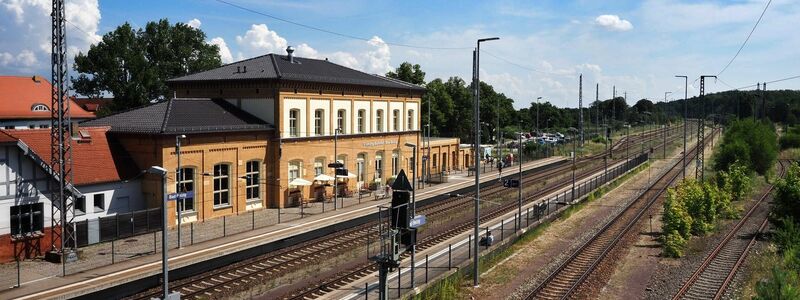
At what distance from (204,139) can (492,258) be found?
54.3ft

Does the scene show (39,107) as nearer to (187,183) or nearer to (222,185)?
(222,185)

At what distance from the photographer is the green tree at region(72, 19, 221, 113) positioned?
6569cm

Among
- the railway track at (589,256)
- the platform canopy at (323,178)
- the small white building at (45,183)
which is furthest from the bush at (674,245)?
the small white building at (45,183)

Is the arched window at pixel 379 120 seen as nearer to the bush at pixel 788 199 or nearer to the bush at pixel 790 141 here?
the bush at pixel 788 199

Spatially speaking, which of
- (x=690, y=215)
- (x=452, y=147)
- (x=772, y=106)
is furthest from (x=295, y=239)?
(x=772, y=106)

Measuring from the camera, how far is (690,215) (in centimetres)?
3378

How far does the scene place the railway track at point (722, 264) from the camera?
2270 cm

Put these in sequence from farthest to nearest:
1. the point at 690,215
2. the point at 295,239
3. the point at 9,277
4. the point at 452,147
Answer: the point at 452,147 < the point at 690,215 < the point at 295,239 < the point at 9,277

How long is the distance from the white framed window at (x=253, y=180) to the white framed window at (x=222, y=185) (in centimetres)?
154

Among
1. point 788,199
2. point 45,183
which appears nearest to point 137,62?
point 45,183

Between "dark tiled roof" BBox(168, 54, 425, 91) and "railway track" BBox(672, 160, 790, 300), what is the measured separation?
81.1 ft

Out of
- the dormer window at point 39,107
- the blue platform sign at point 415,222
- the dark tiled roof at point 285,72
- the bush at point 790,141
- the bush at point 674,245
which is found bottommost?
the bush at point 674,245

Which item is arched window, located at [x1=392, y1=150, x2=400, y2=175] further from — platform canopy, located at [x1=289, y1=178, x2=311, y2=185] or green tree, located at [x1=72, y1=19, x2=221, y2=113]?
green tree, located at [x1=72, y1=19, x2=221, y2=113]

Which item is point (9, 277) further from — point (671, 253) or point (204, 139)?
point (671, 253)
